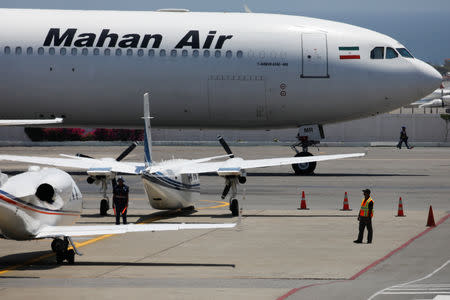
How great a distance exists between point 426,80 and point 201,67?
1084 cm

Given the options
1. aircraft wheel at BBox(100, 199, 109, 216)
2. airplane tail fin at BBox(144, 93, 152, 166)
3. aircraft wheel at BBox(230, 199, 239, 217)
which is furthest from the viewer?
aircraft wheel at BBox(100, 199, 109, 216)

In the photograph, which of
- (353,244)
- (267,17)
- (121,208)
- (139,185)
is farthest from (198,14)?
(353,244)

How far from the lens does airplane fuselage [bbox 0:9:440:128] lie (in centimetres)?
4622

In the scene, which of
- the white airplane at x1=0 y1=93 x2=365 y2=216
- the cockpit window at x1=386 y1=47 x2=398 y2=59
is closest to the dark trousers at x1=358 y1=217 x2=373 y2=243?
the white airplane at x1=0 y1=93 x2=365 y2=216

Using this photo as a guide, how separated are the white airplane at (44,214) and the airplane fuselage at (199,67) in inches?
923

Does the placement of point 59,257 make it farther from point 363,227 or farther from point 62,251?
point 363,227

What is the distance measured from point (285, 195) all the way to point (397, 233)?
11004 millimetres

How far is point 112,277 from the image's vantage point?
68.9ft

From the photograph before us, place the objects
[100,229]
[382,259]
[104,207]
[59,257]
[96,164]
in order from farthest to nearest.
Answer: [96,164] → [104,207] → [382,259] → [59,257] → [100,229]

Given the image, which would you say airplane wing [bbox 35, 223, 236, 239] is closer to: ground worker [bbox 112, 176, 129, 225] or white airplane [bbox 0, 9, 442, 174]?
ground worker [bbox 112, 176, 129, 225]

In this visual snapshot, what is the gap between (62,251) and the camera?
22516 mm

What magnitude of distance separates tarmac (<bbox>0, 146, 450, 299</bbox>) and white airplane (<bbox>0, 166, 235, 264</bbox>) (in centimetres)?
84

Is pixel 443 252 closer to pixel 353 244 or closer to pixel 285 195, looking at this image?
pixel 353 244

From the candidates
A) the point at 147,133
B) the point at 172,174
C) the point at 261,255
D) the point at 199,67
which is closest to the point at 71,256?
the point at 261,255
